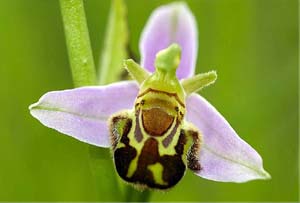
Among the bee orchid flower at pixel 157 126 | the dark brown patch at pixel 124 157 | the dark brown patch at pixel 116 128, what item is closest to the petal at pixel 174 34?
the bee orchid flower at pixel 157 126

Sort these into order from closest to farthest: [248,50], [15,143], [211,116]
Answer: [211,116] < [15,143] < [248,50]

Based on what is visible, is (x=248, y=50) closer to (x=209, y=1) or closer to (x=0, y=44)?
(x=209, y=1)

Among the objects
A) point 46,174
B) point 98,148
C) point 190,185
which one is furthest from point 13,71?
point 98,148

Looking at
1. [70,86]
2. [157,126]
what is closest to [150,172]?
[157,126]

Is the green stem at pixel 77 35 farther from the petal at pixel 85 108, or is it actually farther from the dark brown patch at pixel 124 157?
the dark brown patch at pixel 124 157

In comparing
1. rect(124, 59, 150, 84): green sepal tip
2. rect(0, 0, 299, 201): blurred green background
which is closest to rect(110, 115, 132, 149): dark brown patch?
rect(124, 59, 150, 84): green sepal tip

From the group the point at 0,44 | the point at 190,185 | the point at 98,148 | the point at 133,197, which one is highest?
the point at 0,44

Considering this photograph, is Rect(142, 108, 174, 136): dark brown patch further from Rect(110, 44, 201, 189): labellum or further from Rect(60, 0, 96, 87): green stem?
Rect(60, 0, 96, 87): green stem
